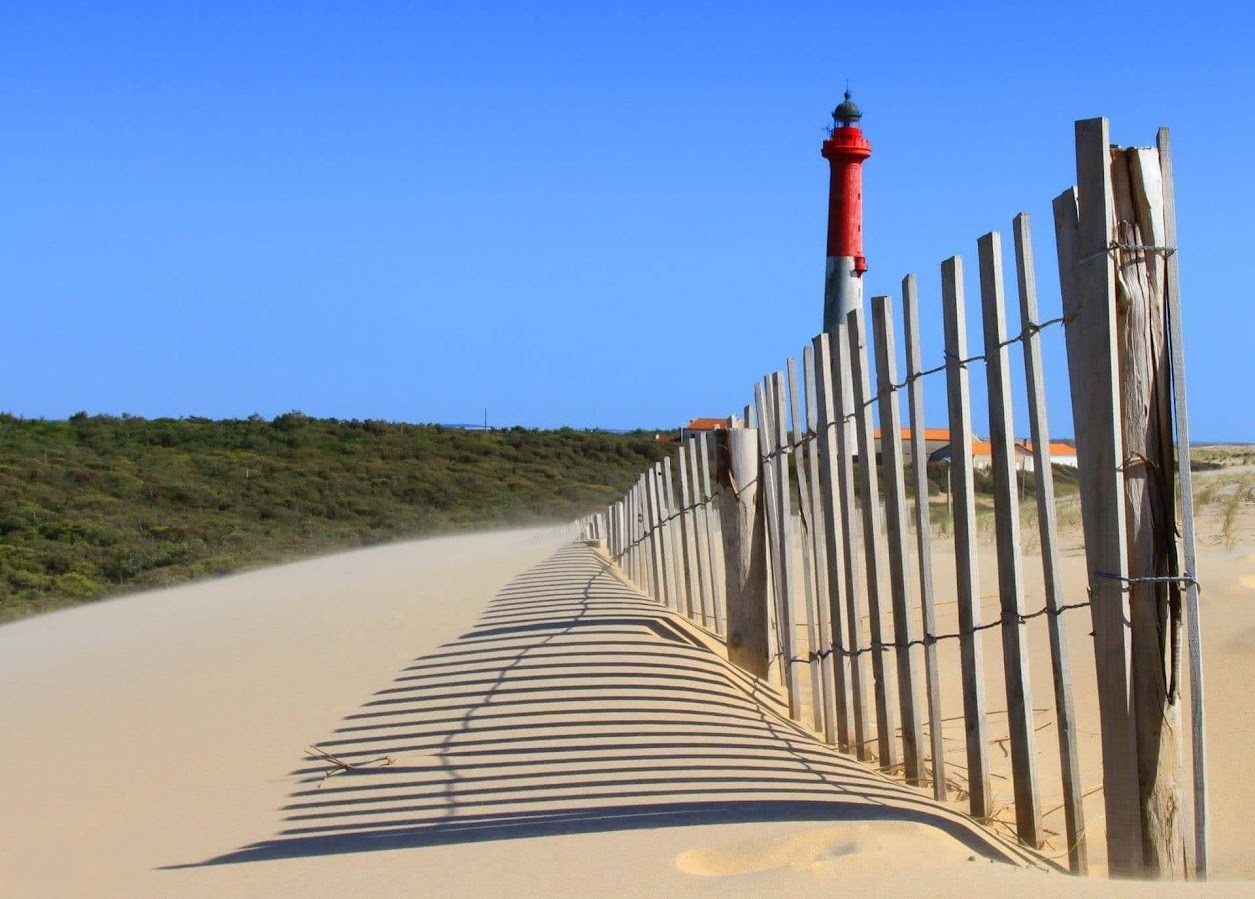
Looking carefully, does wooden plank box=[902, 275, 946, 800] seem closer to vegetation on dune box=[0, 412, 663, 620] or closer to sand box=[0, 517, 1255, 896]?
sand box=[0, 517, 1255, 896]

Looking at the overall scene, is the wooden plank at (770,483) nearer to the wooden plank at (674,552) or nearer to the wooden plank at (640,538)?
the wooden plank at (674,552)

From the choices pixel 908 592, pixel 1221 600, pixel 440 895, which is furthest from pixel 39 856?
pixel 1221 600

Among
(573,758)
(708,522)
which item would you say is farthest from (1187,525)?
(708,522)

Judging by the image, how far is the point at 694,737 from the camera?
A: 5.14 meters

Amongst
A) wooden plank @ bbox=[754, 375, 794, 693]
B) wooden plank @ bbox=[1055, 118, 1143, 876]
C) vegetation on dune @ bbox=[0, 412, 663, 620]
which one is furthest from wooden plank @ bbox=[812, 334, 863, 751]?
vegetation on dune @ bbox=[0, 412, 663, 620]

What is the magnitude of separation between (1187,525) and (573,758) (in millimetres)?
2488

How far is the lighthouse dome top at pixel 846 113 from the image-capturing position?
1179 inches

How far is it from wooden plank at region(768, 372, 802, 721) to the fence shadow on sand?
0.17m

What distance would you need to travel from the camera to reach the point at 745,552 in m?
7.27

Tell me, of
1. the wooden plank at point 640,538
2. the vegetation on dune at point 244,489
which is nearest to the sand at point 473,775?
the wooden plank at point 640,538

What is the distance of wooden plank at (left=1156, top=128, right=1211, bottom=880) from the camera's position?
3.25m

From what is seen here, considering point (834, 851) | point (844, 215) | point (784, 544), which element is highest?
point (844, 215)

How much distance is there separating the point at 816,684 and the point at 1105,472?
2.67 m

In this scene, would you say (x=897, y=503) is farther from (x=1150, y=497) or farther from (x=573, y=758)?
(x=573, y=758)
